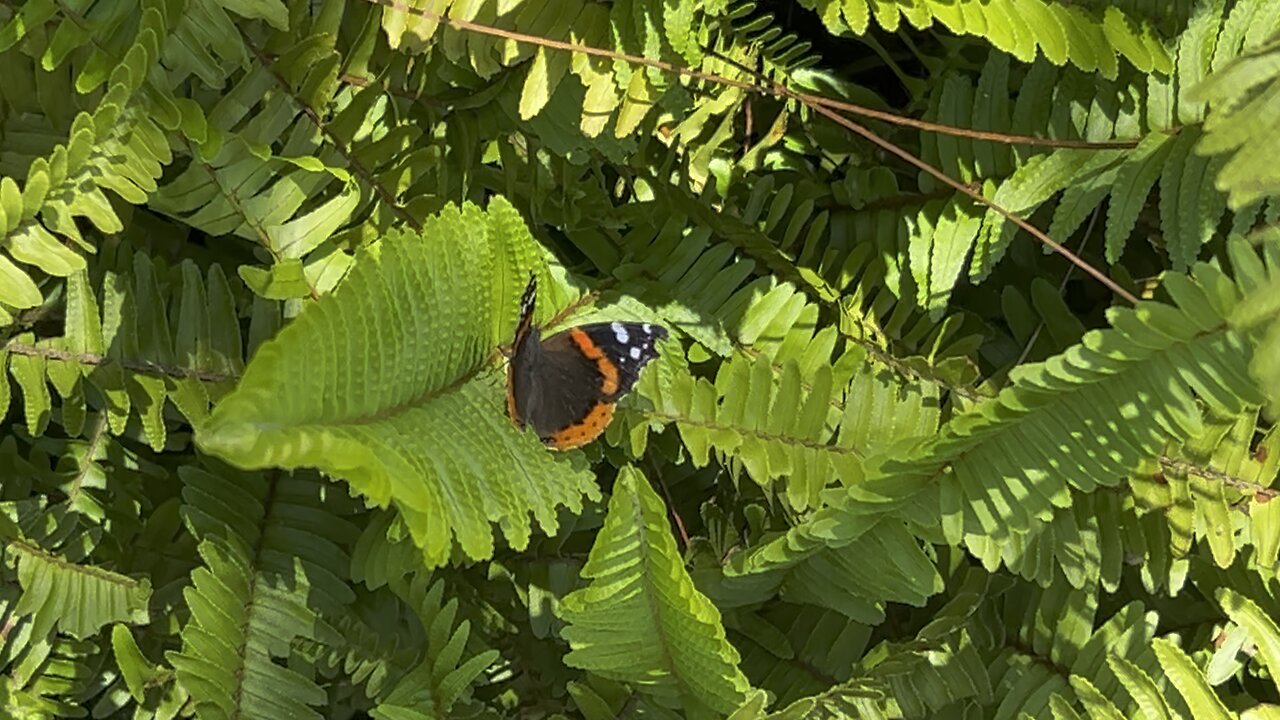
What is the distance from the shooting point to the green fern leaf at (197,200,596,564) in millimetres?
684

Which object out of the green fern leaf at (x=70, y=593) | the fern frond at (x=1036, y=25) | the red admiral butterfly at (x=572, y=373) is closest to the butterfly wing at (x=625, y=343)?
the red admiral butterfly at (x=572, y=373)

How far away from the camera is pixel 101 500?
53.1 inches

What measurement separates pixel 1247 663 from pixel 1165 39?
2.46 ft

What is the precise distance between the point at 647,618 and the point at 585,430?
193 mm

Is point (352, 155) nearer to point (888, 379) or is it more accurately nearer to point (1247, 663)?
point (888, 379)

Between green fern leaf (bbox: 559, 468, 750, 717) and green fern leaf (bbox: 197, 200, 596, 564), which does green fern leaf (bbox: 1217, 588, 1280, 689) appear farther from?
green fern leaf (bbox: 197, 200, 596, 564)

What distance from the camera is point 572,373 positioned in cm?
114

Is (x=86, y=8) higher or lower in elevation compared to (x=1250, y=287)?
higher

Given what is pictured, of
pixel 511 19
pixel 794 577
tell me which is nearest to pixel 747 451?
pixel 794 577

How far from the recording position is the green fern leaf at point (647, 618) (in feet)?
3.05

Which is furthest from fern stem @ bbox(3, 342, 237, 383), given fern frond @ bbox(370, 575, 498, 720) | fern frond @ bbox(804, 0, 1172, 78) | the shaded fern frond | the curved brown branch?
fern frond @ bbox(804, 0, 1172, 78)

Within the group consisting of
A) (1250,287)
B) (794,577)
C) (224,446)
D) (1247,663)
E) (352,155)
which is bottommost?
(1247,663)

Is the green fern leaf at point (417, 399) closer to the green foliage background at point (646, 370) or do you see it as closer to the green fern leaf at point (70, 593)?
the green foliage background at point (646, 370)

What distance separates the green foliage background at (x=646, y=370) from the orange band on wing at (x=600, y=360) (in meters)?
0.05
